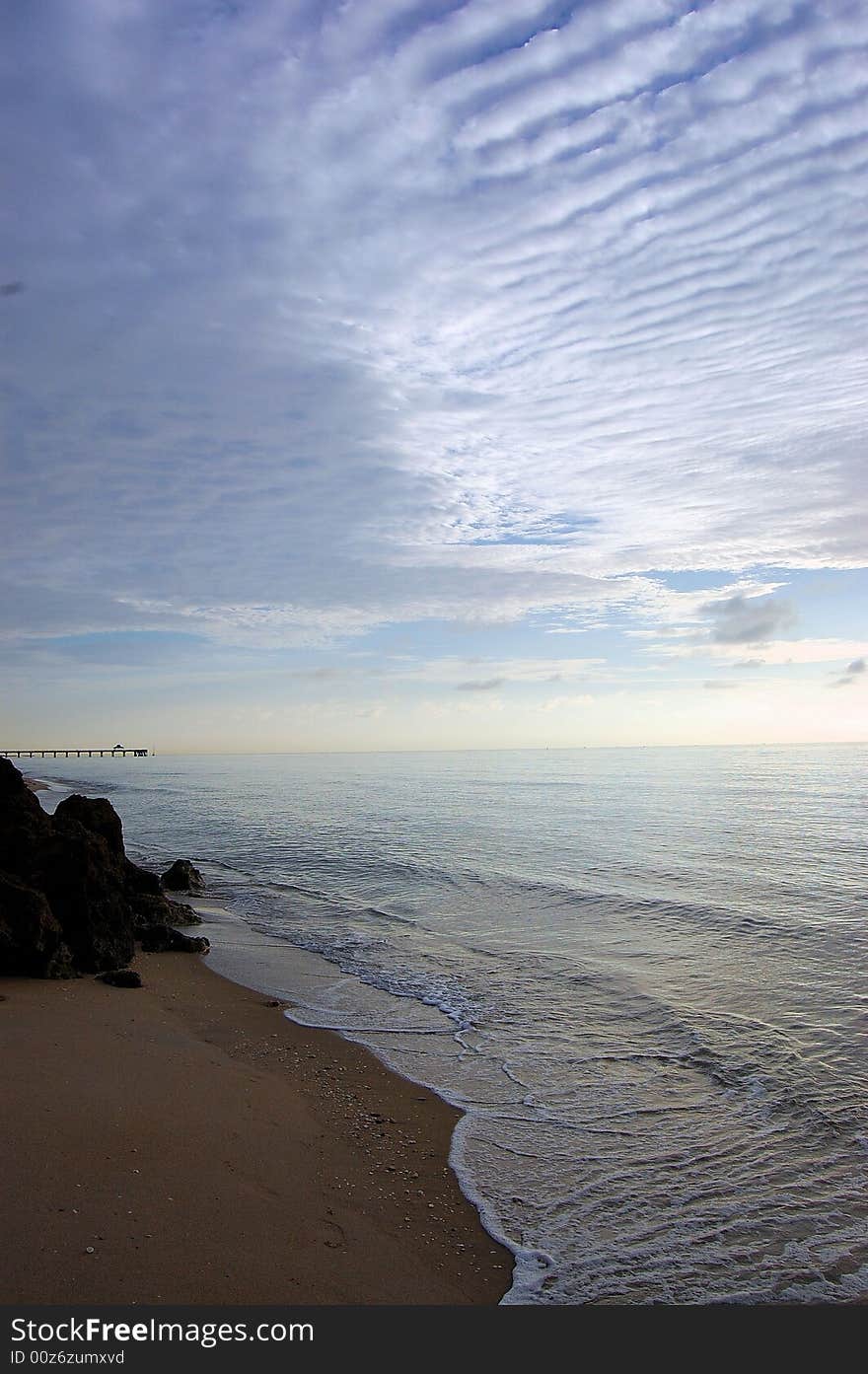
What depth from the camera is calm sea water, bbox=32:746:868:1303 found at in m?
6.12

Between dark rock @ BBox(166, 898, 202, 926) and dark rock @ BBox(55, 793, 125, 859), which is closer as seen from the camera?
dark rock @ BBox(55, 793, 125, 859)

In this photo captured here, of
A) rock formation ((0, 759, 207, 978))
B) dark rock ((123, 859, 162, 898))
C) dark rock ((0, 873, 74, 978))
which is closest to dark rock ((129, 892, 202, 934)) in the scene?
dark rock ((123, 859, 162, 898))

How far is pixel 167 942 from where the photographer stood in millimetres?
14891

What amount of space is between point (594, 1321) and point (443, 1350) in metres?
1.07

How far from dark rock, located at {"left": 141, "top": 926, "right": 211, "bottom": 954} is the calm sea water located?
48cm

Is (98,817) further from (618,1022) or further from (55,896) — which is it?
(618,1022)

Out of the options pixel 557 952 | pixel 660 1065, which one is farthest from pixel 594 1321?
pixel 557 952

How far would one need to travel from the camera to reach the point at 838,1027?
1095 cm

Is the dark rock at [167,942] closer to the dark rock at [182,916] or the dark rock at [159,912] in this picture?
the dark rock at [159,912]

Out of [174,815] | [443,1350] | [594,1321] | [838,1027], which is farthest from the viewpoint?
[174,815]

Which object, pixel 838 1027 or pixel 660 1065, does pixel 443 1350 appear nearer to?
pixel 660 1065

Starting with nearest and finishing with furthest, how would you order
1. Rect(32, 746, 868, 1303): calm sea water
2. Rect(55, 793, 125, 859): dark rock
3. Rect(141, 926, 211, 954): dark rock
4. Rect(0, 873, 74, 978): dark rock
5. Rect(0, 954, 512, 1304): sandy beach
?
Rect(0, 954, 512, 1304): sandy beach < Rect(32, 746, 868, 1303): calm sea water < Rect(0, 873, 74, 978): dark rock < Rect(141, 926, 211, 954): dark rock < Rect(55, 793, 125, 859): dark rock

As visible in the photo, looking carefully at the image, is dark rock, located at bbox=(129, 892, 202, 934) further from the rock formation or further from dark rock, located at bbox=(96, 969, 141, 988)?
dark rock, located at bbox=(96, 969, 141, 988)

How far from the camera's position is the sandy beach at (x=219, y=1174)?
5.02 metres
